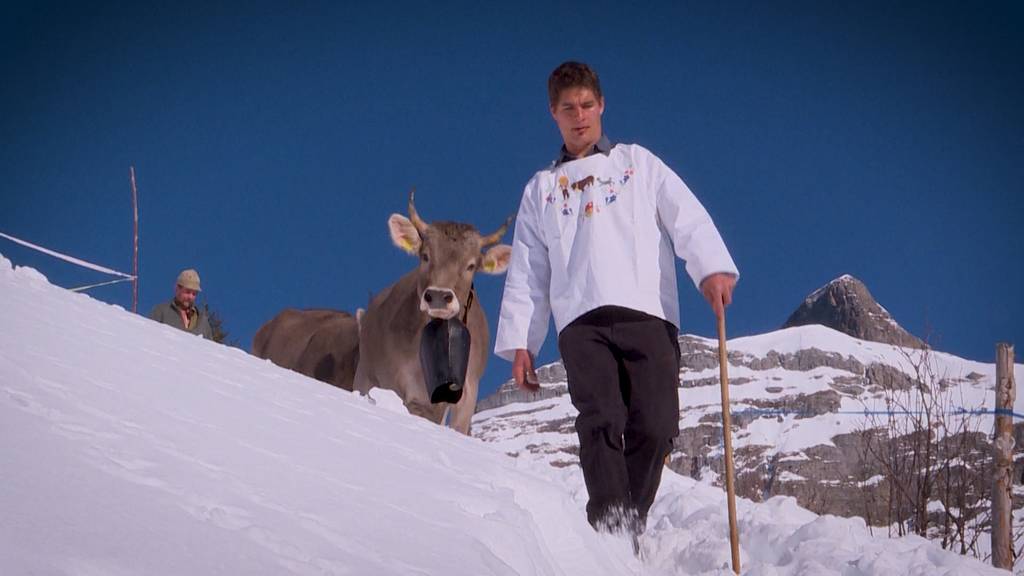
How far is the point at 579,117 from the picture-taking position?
3.64 metres

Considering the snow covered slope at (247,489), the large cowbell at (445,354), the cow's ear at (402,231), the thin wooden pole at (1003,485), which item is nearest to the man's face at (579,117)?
the snow covered slope at (247,489)

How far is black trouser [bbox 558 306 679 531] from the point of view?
10.8 feet

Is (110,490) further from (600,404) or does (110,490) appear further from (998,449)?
(998,449)

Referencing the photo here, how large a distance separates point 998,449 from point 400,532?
5440 mm

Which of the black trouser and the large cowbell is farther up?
the large cowbell

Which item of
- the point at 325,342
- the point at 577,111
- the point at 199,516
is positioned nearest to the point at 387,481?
the point at 199,516

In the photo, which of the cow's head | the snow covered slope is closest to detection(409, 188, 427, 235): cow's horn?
the cow's head

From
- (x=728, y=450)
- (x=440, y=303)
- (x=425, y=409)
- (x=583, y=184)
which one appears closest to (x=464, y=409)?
(x=425, y=409)

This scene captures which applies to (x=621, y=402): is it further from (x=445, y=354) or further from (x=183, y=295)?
(x=183, y=295)

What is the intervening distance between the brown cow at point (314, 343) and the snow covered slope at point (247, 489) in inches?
192

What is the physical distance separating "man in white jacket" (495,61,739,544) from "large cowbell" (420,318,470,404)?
2127 millimetres

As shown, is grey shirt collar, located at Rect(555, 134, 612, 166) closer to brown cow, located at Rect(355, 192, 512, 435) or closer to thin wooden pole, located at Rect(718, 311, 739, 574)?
thin wooden pole, located at Rect(718, 311, 739, 574)

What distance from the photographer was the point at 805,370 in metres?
196

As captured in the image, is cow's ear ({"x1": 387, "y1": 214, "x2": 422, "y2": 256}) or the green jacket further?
the green jacket
